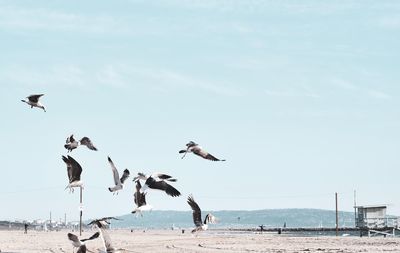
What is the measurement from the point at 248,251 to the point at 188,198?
69.9 ft

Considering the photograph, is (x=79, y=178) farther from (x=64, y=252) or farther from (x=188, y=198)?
(x=64, y=252)

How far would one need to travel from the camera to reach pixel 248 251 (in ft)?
139

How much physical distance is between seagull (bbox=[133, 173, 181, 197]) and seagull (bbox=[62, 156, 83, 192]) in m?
1.58

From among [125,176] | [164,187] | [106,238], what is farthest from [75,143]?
[106,238]

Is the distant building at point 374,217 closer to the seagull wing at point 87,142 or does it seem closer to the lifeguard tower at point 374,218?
the lifeguard tower at point 374,218

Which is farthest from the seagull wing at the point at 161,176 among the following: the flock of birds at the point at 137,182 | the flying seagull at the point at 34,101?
the flying seagull at the point at 34,101

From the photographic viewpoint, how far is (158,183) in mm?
21484

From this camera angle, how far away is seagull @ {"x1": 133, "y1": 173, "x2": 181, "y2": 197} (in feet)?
68.2

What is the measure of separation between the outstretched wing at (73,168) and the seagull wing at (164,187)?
1.96 m

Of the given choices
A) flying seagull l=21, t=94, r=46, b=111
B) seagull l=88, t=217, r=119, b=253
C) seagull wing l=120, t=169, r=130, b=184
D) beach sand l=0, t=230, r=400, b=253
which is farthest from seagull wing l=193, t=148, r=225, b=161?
beach sand l=0, t=230, r=400, b=253

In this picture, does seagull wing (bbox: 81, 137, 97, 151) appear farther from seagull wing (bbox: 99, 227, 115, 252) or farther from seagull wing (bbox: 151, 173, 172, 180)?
seagull wing (bbox: 99, 227, 115, 252)

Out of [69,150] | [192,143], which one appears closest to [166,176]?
[192,143]

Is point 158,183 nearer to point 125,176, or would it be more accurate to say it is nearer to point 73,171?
point 125,176

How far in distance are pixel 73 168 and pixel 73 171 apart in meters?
0.12
